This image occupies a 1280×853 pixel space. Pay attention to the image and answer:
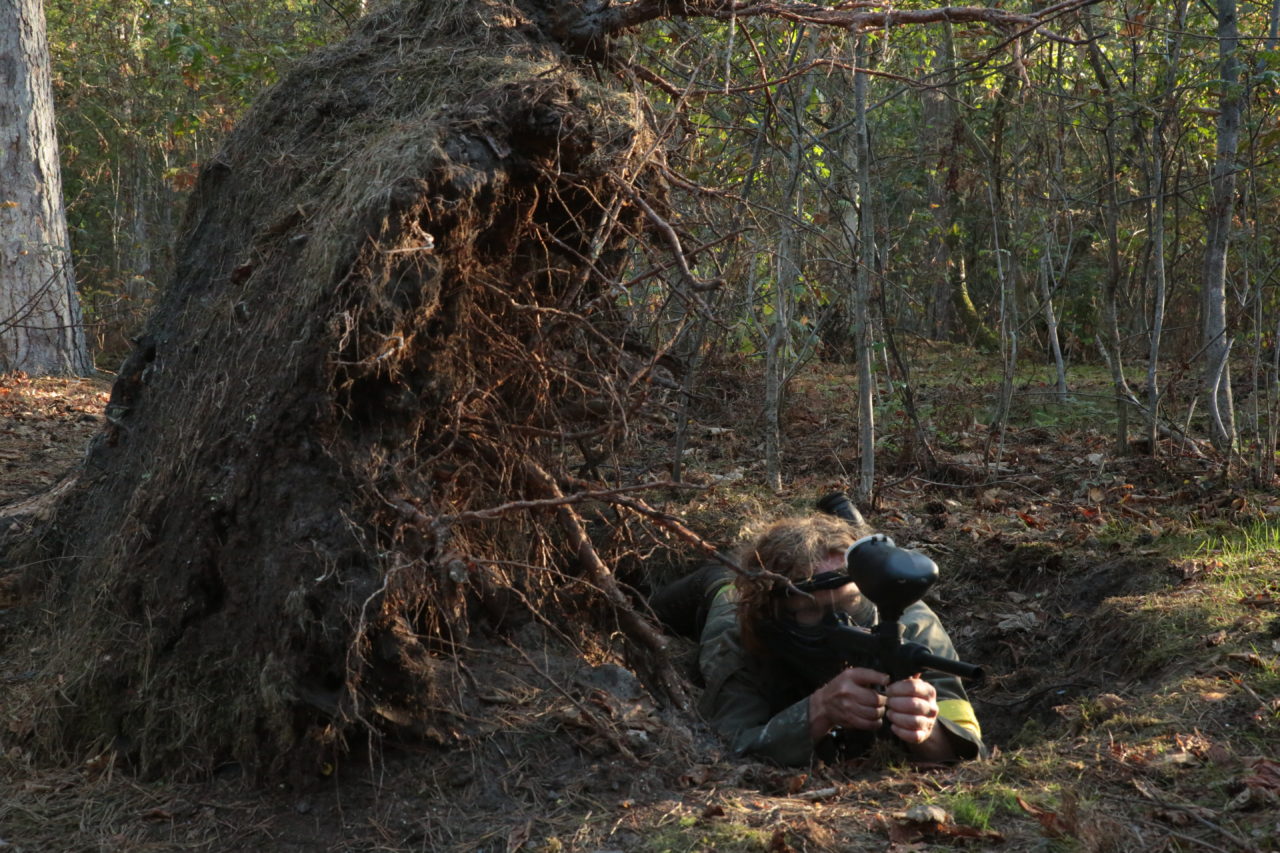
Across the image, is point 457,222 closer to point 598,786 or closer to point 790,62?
point 598,786

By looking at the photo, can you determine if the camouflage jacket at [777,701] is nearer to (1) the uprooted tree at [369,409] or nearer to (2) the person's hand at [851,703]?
(2) the person's hand at [851,703]

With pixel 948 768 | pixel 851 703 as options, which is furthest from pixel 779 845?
pixel 948 768

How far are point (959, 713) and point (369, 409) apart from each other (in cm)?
256

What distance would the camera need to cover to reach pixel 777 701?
4113mm

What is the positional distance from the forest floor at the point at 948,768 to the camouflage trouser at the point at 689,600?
265 mm

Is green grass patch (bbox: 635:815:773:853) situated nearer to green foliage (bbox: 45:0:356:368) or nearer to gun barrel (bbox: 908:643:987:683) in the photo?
gun barrel (bbox: 908:643:987:683)

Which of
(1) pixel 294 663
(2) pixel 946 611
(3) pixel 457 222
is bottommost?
(2) pixel 946 611

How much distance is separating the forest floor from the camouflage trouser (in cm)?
26

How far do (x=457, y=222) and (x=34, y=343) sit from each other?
7.76m

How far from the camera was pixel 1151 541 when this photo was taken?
5.31 meters

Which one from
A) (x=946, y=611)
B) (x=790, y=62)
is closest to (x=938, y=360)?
(x=790, y=62)

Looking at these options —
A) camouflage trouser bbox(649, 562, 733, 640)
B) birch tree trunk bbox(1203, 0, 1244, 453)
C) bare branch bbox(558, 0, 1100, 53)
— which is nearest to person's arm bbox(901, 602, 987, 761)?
camouflage trouser bbox(649, 562, 733, 640)

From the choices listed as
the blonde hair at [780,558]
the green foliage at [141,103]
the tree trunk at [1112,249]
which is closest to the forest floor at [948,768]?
the blonde hair at [780,558]

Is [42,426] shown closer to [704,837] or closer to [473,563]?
[473,563]
